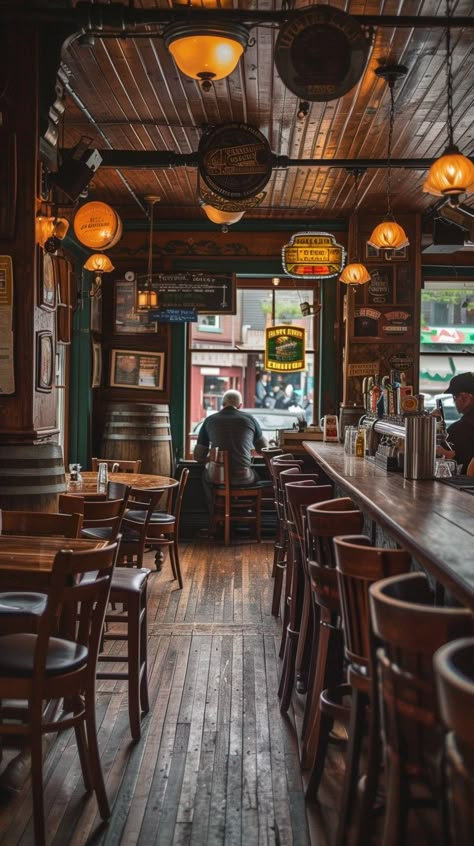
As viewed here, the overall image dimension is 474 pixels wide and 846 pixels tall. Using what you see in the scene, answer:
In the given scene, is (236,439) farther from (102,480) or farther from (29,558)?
(29,558)

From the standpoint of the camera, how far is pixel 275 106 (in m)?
5.80

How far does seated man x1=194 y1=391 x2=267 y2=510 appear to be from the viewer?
8781mm

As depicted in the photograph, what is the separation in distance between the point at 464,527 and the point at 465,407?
4240mm

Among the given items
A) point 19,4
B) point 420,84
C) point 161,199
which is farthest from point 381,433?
point 161,199

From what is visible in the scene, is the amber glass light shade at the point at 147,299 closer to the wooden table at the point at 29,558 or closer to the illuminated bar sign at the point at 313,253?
the illuminated bar sign at the point at 313,253

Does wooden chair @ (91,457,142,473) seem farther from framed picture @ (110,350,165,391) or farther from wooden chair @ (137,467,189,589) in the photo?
framed picture @ (110,350,165,391)

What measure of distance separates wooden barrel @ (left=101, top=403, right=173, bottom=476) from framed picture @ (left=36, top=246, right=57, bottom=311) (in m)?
3.61

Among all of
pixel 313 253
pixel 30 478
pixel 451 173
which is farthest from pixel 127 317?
pixel 451 173

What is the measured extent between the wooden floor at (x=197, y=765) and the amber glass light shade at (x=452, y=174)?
8.96 feet

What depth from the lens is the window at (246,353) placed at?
9.77 m

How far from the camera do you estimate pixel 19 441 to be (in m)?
4.69

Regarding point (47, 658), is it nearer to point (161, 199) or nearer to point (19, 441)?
point (19, 441)

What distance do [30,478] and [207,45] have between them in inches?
87.1

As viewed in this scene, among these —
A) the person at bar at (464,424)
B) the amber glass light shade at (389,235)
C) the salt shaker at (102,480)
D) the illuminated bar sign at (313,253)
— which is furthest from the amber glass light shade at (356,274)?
the salt shaker at (102,480)
